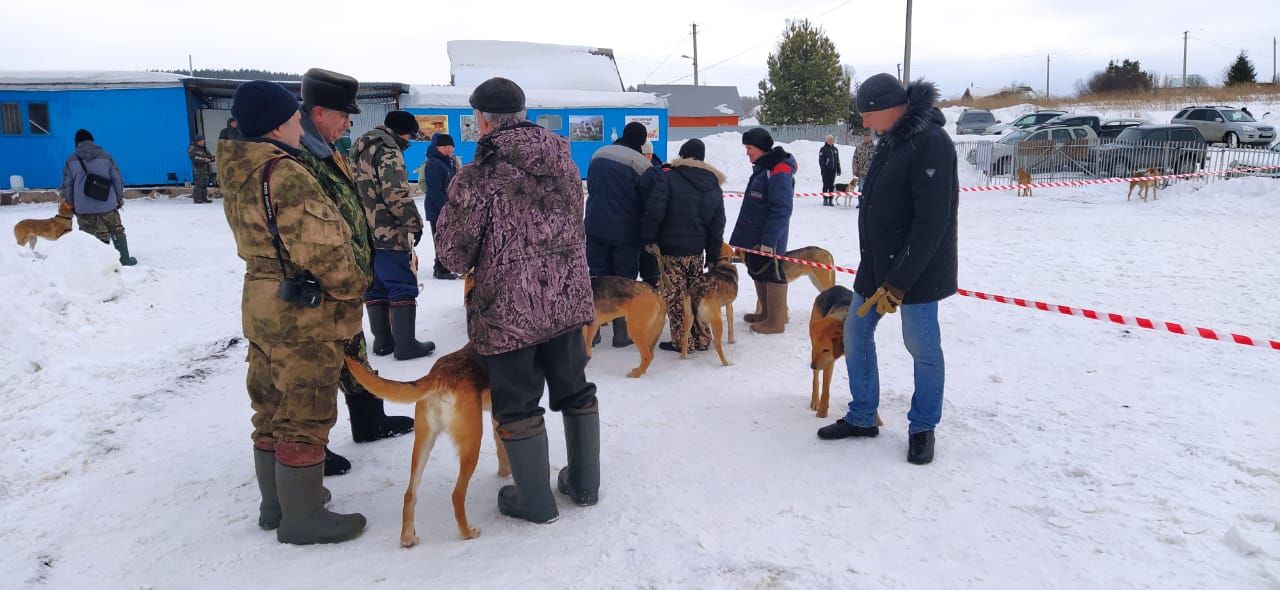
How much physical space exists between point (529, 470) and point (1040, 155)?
67.2 feet

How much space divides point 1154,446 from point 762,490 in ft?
6.90

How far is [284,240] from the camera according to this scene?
9.23ft

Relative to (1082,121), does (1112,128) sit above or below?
below

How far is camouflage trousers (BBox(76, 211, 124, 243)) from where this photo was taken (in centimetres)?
925

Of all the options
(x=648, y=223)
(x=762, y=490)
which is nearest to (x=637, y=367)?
(x=648, y=223)

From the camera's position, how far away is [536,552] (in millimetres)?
2998

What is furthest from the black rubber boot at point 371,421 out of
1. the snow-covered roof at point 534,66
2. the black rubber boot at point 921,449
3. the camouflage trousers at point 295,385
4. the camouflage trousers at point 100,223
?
the snow-covered roof at point 534,66

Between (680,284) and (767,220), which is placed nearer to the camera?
(680,284)

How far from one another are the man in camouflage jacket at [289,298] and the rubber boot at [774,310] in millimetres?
4016

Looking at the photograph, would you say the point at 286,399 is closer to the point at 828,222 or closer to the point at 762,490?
the point at 762,490

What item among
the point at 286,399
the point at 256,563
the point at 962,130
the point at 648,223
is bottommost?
the point at 256,563

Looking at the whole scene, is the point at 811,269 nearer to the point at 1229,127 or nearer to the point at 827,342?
the point at 827,342

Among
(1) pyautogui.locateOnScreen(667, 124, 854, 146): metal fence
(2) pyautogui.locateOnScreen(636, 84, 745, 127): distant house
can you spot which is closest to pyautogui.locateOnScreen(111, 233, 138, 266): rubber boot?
(1) pyautogui.locateOnScreen(667, 124, 854, 146): metal fence

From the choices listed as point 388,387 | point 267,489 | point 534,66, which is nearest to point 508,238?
point 388,387
